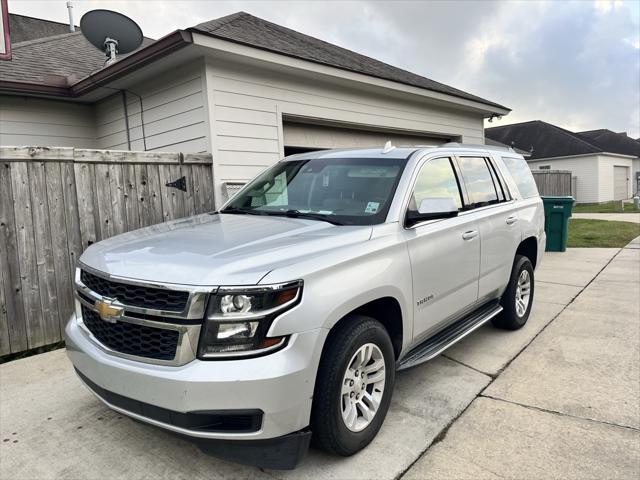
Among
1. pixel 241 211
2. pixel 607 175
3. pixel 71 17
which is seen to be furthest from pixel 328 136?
pixel 607 175

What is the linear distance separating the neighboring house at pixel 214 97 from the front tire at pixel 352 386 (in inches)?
165

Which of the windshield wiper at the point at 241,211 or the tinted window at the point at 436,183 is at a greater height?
the tinted window at the point at 436,183

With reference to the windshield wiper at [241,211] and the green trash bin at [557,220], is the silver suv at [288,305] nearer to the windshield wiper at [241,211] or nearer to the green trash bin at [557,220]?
the windshield wiper at [241,211]

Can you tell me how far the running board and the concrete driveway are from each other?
0.39 meters

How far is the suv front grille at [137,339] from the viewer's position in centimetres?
229

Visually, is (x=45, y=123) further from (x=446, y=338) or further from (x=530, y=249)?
(x=530, y=249)

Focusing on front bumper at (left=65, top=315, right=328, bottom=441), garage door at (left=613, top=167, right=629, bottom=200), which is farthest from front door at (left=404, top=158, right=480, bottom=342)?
garage door at (left=613, top=167, right=629, bottom=200)

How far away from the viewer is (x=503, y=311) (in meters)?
4.84

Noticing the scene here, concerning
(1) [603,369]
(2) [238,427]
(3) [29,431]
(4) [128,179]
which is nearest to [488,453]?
(2) [238,427]

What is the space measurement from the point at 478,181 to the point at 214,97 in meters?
3.83

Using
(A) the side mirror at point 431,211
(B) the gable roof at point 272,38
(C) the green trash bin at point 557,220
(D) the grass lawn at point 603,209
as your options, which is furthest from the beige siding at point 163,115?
(D) the grass lawn at point 603,209

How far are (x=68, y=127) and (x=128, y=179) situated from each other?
3929 millimetres

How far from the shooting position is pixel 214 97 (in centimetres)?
636

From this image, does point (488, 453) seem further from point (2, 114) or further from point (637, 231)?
point (637, 231)
